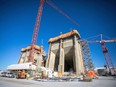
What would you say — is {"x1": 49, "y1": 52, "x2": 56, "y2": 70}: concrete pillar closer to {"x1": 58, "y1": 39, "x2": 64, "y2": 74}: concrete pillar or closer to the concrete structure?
the concrete structure

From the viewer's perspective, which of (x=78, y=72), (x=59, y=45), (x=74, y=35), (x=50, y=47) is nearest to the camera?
(x=78, y=72)

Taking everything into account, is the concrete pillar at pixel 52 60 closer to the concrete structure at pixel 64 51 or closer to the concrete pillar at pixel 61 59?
the concrete structure at pixel 64 51

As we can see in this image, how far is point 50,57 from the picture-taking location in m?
59.2

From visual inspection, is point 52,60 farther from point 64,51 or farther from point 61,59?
point 64,51

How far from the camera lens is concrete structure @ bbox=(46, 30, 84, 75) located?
48.9 metres

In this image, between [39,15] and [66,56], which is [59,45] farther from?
[39,15]

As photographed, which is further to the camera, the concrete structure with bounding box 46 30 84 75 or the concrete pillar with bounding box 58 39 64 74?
the concrete pillar with bounding box 58 39 64 74

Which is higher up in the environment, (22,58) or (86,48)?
(86,48)

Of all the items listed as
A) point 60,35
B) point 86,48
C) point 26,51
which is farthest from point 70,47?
point 26,51

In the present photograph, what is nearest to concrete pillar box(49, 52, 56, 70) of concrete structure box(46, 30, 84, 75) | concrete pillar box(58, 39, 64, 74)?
concrete structure box(46, 30, 84, 75)

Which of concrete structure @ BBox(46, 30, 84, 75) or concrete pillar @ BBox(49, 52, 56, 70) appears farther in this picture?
concrete pillar @ BBox(49, 52, 56, 70)

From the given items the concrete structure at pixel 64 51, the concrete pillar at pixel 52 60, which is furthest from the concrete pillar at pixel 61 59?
the concrete pillar at pixel 52 60

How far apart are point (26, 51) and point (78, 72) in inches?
2148

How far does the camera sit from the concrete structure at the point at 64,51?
4895cm
